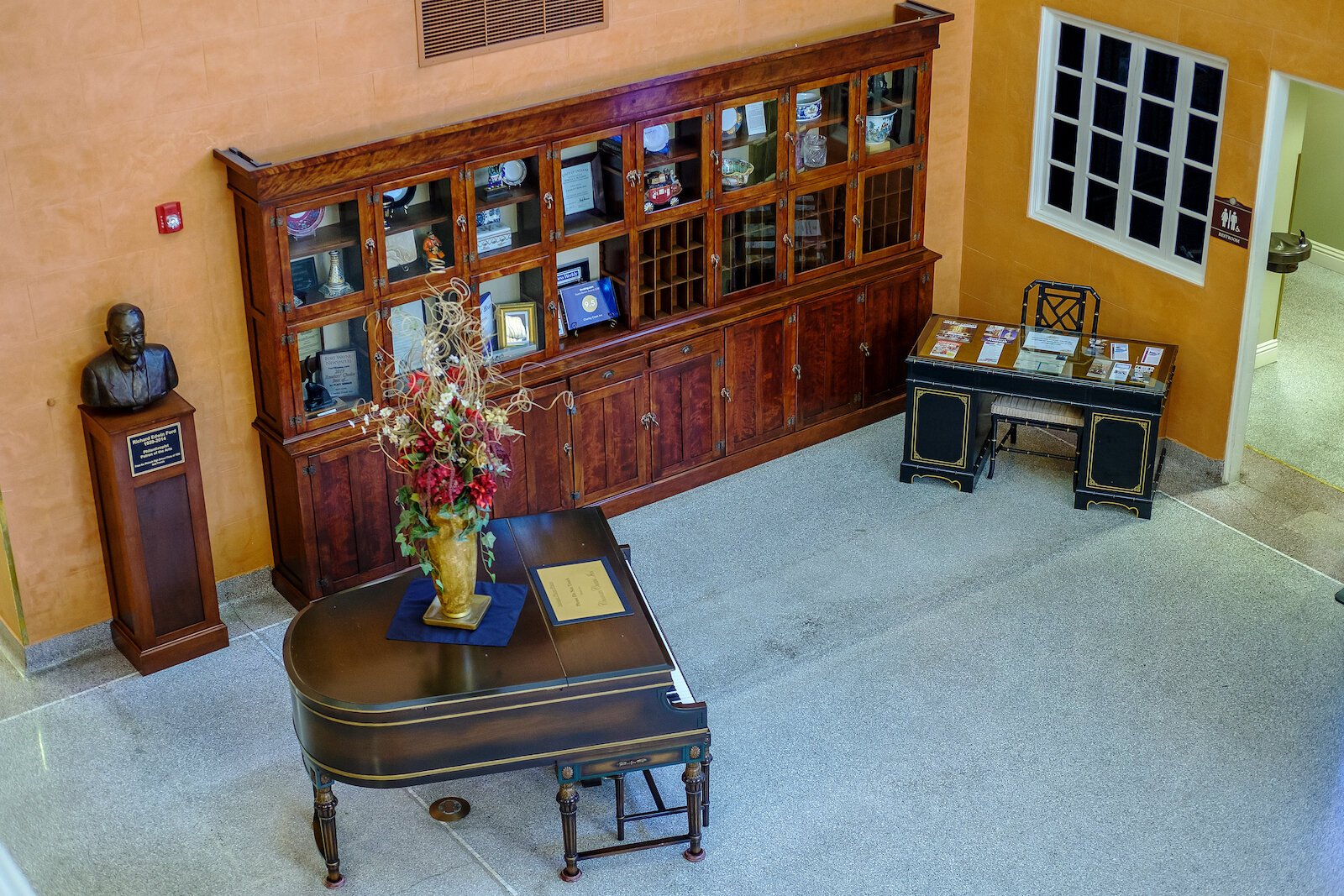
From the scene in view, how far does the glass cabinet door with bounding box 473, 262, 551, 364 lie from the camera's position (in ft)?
26.0

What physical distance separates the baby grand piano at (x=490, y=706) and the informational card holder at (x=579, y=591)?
50 mm

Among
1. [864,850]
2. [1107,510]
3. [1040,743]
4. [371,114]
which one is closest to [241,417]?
[371,114]

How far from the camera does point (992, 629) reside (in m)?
7.64

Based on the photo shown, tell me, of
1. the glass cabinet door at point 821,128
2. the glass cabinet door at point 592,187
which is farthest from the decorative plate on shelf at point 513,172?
the glass cabinet door at point 821,128

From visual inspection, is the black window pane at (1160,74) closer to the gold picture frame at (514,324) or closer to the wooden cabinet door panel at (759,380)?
the wooden cabinet door panel at (759,380)

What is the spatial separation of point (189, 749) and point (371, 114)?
3.08 m

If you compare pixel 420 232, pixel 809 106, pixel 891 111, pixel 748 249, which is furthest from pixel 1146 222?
pixel 420 232

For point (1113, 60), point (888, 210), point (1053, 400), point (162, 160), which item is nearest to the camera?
point (162, 160)

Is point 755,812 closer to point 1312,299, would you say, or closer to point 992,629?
point 992,629

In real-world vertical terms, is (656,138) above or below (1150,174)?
above

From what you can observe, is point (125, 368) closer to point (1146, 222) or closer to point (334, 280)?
point (334, 280)

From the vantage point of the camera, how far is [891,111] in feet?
29.3

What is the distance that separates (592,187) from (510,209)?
Answer: 50 cm

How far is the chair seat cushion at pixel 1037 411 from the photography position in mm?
8500
